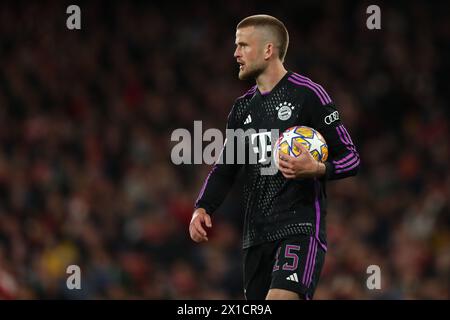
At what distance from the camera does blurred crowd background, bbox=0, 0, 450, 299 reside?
11039 mm

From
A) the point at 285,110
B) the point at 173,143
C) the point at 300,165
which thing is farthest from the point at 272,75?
the point at 173,143

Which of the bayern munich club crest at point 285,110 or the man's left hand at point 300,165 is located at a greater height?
the bayern munich club crest at point 285,110

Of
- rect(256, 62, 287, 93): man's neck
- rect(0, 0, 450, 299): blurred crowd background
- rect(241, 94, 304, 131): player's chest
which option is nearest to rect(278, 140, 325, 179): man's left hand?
rect(241, 94, 304, 131): player's chest

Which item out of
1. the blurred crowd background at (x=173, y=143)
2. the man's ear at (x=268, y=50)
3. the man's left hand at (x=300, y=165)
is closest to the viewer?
the man's left hand at (x=300, y=165)

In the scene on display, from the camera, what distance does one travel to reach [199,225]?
5.68 metres

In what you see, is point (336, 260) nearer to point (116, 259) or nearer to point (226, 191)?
point (116, 259)

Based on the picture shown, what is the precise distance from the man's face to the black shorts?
1.06 meters

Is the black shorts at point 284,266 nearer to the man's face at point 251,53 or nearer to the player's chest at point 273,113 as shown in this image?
the player's chest at point 273,113

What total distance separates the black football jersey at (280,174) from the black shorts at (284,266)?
5 cm

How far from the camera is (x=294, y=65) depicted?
13.5 meters

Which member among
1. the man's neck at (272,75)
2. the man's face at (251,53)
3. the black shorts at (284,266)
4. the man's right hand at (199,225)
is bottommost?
the black shorts at (284,266)

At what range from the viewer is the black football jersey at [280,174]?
18.2 feet

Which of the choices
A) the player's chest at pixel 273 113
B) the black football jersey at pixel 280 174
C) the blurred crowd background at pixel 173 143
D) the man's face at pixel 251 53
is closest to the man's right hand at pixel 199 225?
the black football jersey at pixel 280 174
